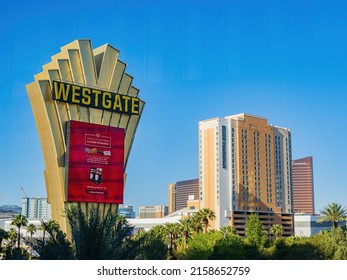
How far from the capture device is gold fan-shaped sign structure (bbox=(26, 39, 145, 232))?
2035 inches

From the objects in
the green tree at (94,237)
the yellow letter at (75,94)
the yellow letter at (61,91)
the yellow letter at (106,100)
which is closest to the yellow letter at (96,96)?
the yellow letter at (106,100)

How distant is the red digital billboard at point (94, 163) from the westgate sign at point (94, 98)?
2028 millimetres

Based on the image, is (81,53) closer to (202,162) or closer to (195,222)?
(195,222)

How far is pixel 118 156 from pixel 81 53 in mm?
10266

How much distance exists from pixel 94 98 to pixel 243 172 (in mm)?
70471

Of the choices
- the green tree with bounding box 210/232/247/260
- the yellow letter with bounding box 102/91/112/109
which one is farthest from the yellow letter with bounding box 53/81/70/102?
the green tree with bounding box 210/232/247/260

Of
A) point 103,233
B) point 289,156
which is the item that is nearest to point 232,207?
point 289,156

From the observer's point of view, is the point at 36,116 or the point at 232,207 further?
the point at 232,207

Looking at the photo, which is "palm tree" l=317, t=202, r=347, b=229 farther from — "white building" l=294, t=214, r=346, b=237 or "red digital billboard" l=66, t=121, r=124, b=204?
"white building" l=294, t=214, r=346, b=237

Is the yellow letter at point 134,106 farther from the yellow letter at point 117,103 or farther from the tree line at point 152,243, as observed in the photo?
the tree line at point 152,243

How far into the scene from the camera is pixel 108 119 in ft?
183

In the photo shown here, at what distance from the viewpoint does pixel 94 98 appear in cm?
5444
